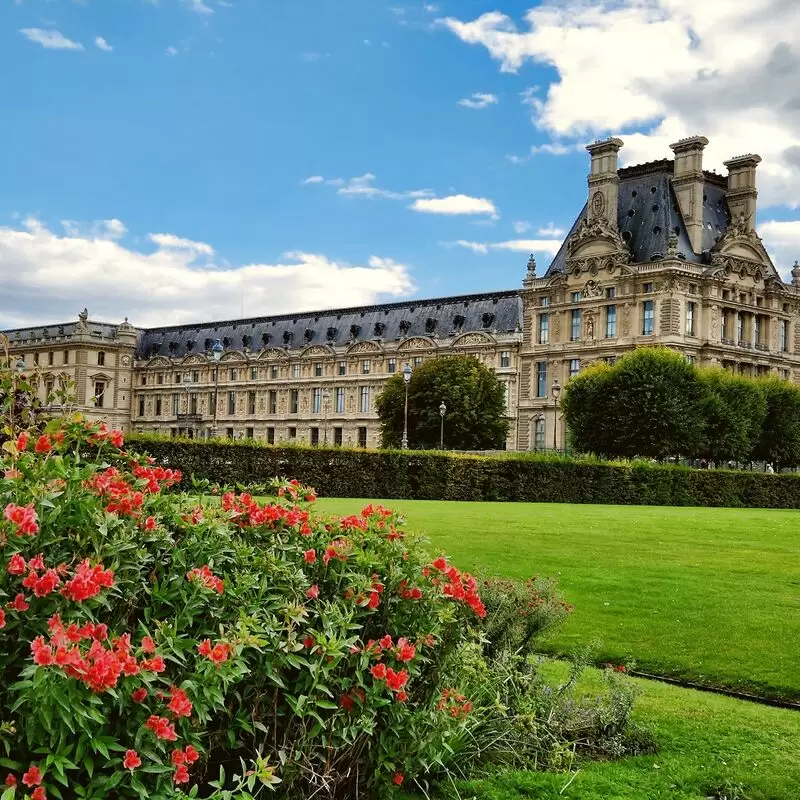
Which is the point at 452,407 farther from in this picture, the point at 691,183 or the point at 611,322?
the point at 691,183

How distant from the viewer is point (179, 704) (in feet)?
15.1

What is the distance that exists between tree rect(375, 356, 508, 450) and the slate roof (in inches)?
424

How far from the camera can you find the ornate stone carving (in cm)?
7338

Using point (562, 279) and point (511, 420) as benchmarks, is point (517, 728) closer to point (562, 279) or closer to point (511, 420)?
point (562, 279)

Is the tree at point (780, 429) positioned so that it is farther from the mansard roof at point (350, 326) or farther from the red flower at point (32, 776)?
the red flower at point (32, 776)

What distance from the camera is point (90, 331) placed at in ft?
394

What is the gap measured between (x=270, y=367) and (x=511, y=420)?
34.9m

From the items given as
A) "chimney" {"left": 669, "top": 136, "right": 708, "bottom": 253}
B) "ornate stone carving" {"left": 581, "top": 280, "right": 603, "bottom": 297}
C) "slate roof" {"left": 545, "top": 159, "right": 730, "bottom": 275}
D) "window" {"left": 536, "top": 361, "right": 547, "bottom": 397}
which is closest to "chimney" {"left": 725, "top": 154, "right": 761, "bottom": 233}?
"slate roof" {"left": 545, "top": 159, "right": 730, "bottom": 275}

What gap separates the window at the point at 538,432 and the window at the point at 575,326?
6652mm

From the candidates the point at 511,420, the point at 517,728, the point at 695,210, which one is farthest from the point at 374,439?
the point at 517,728

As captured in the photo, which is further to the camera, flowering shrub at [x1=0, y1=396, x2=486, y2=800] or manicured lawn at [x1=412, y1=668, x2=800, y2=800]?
manicured lawn at [x1=412, y1=668, x2=800, y2=800]

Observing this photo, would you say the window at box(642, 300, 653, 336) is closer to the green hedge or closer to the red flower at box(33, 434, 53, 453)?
the green hedge

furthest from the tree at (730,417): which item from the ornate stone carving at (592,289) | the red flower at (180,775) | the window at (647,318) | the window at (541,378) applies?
the red flower at (180,775)

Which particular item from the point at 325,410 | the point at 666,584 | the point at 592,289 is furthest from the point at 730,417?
the point at 325,410
